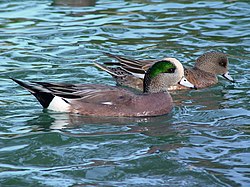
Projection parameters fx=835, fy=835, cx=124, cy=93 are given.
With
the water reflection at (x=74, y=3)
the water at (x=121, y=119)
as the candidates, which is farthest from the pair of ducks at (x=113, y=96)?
the water reflection at (x=74, y=3)

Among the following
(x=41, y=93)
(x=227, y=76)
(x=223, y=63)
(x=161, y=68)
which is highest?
(x=161, y=68)

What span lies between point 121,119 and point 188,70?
6.98 feet

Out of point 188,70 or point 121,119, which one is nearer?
point 121,119

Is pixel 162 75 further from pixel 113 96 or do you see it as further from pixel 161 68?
pixel 113 96

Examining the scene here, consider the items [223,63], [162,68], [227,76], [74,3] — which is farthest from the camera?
[74,3]

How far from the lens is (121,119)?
8641 mm

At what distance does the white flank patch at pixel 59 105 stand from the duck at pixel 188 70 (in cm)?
124

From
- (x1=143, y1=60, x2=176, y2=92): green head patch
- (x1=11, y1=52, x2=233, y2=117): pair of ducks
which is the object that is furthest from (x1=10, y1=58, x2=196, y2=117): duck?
(x1=143, y1=60, x2=176, y2=92): green head patch

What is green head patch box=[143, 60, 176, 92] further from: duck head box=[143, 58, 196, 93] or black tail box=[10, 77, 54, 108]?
black tail box=[10, 77, 54, 108]

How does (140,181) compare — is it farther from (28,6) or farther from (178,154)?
(28,6)

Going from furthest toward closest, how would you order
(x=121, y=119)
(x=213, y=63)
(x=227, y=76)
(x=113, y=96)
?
(x=213, y=63)
(x=227, y=76)
(x=113, y=96)
(x=121, y=119)

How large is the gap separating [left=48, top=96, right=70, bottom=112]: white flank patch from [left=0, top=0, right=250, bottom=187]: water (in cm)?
9

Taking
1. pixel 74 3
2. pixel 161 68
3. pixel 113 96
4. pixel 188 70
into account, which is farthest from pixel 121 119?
pixel 74 3

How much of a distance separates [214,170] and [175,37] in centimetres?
548
